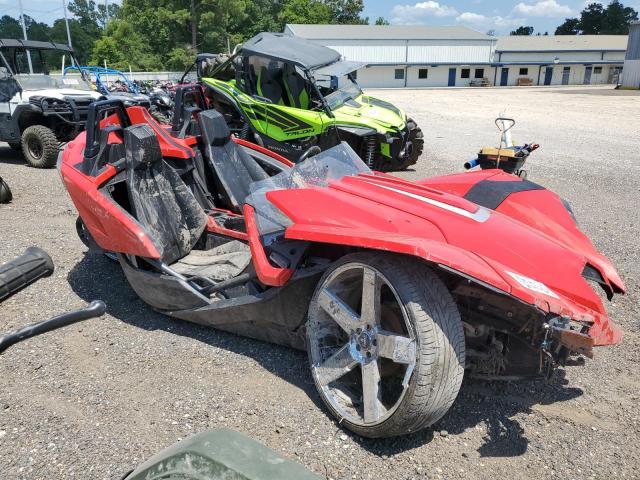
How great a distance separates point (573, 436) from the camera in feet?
8.39

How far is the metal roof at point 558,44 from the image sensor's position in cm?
5572

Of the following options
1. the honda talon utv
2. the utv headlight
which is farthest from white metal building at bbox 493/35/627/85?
the utv headlight

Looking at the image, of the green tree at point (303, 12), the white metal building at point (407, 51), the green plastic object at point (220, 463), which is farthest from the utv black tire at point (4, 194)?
the green tree at point (303, 12)

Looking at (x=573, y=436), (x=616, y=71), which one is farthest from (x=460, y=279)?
(x=616, y=71)

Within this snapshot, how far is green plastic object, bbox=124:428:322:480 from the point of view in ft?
3.81

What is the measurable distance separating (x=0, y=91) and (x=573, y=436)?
10406 millimetres

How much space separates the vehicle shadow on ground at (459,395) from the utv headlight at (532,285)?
81cm

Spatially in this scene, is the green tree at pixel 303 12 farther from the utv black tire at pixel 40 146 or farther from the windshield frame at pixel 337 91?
the utv black tire at pixel 40 146

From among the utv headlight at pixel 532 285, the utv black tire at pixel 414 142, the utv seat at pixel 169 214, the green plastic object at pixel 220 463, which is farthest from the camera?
the utv black tire at pixel 414 142

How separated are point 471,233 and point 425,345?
66 centimetres

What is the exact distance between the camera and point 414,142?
29.5ft

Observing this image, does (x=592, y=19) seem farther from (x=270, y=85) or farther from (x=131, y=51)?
(x=270, y=85)

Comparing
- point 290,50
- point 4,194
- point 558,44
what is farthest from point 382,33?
point 4,194

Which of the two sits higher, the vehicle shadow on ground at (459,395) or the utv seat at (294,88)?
the utv seat at (294,88)
